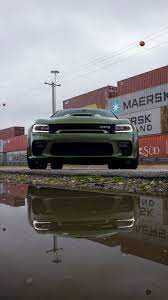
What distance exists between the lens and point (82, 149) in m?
5.88

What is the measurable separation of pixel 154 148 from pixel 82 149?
80.0ft

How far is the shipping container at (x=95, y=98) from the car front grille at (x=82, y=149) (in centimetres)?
3152

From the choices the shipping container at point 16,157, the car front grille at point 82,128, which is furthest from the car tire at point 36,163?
the shipping container at point 16,157

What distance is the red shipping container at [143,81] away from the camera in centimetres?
3069

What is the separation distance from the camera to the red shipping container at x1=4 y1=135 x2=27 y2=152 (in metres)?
49.7

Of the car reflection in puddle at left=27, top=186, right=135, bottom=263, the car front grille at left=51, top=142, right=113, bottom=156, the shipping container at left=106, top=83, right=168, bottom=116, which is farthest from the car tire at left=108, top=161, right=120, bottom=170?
the shipping container at left=106, top=83, right=168, bottom=116

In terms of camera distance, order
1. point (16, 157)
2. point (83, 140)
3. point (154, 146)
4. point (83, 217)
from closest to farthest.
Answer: point (83, 217) → point (83, 140) → point (154, 146) → point (16, 157)

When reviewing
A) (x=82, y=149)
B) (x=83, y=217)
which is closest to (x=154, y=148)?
(x=82, y=149)

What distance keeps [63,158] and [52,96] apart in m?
36.6

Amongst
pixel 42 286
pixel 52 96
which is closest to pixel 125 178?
pixel 42 286

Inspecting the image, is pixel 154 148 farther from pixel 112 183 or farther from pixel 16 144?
pixel 16 144

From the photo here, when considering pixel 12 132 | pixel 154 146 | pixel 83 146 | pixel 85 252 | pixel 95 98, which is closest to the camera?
Answer: pixel 85 252

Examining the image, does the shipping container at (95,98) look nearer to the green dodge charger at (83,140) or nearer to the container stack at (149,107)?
the container stack at (149,107)

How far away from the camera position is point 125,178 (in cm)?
541
